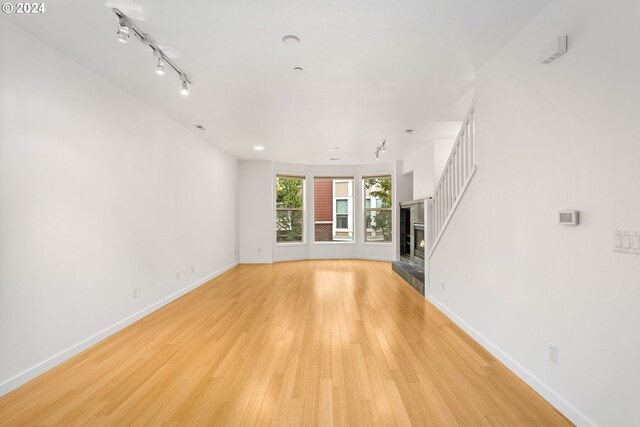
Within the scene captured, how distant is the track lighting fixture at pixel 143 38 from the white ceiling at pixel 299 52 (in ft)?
0.20

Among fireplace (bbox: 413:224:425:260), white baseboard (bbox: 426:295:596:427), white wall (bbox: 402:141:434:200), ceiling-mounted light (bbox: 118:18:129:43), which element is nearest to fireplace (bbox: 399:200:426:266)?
fireplace (bbox: 413:224:425:260)

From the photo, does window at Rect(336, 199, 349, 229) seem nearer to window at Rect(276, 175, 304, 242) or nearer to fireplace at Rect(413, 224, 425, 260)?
window at Rect(276, 175, 304, 242)

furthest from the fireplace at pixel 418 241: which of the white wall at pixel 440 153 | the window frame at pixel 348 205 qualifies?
the window frame at pixel 348 205

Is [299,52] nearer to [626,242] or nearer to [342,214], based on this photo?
[626,242]

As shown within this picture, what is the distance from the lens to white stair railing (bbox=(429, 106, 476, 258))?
3301 mm

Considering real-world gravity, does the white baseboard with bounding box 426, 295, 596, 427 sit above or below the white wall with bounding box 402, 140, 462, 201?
below

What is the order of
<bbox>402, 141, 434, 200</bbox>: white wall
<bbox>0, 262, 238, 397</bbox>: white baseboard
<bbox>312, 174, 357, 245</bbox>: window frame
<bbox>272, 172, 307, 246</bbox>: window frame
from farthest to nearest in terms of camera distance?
<bbox>312, 174, 357, 245</bbox>: window frame → <bbox>272, 172, 307, 246</bbox>: window frame → <bbox>402, 141, 434, 200</bbox>: white wall → <bbox>0, 262, 238, 397</bbox>: white baseboard

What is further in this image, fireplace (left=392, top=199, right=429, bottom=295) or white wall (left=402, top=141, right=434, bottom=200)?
white wall (left=402, top=141, right=434, bottom=200)

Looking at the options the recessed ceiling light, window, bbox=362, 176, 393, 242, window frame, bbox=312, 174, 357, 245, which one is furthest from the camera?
window frame, bbox=312, 174, 357, 245

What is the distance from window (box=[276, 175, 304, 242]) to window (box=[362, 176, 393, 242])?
1827 mm

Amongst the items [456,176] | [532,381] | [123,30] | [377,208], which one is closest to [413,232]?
[377,208]

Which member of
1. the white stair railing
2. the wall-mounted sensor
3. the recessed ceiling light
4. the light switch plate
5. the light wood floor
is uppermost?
the recessed ceiling light

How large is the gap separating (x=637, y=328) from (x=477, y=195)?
175cm

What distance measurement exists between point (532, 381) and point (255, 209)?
6.65 m
